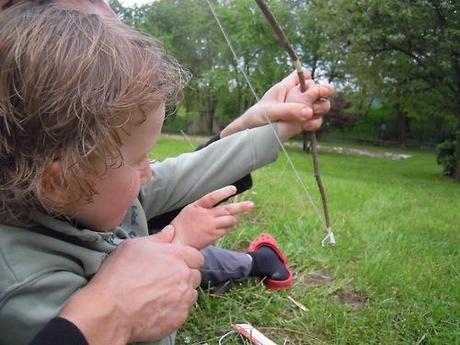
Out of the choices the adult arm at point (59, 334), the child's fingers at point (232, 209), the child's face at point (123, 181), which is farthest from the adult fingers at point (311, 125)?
the adult arm at point (59, 334)

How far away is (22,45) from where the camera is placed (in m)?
0.89

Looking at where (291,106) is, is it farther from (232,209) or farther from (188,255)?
(188,255)

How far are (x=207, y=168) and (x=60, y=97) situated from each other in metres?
0.74

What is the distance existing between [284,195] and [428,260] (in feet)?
5.80

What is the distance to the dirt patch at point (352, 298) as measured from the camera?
5.91 ft

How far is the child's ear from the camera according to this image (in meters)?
0.93

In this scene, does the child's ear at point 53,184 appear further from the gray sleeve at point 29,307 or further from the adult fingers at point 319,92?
the adult fingers at point 319,92

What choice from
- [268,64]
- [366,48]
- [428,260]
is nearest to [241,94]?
[268,64]

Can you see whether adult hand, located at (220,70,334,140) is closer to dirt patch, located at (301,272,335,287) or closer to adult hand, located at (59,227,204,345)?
adult hand, located at (59,227,204,345)

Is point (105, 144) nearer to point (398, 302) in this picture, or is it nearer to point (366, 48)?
point (398, 302)

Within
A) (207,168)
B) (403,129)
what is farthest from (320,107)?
(403,129)

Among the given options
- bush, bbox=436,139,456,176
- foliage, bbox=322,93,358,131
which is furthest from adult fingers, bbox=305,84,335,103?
foliage, bbox=322,93,358,131

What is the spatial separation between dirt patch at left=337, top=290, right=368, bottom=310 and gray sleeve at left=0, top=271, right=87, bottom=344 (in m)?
1.19

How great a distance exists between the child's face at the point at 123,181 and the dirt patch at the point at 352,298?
3.51ft
